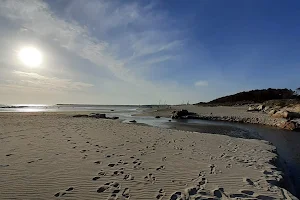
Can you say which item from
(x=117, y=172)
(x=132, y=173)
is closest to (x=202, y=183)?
(x=132, y=173)

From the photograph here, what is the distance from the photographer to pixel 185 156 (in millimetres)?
10367

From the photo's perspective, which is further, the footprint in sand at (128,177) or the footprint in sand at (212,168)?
the footprint in sand at (212,168)

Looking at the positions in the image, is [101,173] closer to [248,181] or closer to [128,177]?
[128,177]

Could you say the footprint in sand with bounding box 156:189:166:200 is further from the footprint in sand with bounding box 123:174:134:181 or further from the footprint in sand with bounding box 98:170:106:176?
the footprint in sand with bounding box 98:170:106:176

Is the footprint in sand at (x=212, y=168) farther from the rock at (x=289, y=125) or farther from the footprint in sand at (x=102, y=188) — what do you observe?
the rock at (x=289, y=125)

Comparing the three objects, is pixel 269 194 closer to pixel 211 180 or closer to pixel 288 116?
pixel 211 180

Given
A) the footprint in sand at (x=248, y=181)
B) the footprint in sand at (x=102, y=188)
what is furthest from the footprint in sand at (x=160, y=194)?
the footprint in sand at (x=248, y=181)

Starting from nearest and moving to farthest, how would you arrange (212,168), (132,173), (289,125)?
(132,173), (212,168), (289,125)

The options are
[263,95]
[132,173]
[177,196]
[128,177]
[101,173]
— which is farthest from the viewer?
[263,95]

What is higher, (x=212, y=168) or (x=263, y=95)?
(x=263, y=95)

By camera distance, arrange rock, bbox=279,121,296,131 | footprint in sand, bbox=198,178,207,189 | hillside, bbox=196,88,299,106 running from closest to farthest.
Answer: footprint in sand, bbox=198,178,207,189
rock, bbox=279,121,296,131
hillside, bbox=196,88,299,106

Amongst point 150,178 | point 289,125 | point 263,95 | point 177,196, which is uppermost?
point 263,95

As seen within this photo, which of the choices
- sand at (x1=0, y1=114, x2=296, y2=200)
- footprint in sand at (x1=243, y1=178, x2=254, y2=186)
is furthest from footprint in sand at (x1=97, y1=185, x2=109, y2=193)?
A: footprint in sand at (x1=243, y1=178, x2=254, y2=186)

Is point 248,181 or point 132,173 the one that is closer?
point 248,181
